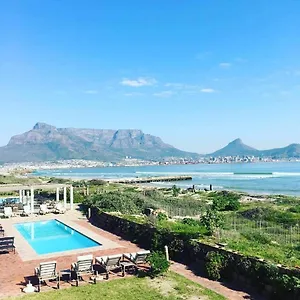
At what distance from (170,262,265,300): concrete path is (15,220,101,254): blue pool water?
5.03m

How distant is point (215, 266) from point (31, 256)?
667 centimetres

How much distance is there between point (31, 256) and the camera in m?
13.0

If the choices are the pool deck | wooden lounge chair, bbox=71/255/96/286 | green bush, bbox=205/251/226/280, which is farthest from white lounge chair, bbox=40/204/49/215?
green bush, bbox=205/251/226/280

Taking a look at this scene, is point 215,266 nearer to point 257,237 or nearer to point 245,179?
point 257,237

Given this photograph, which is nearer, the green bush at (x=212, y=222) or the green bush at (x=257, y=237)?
the green bush at (x=212, y=222)

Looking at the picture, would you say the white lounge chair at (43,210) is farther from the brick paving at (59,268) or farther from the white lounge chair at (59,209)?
the brick paving at (59,268)

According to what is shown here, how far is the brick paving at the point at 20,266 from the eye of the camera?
9.48 metres

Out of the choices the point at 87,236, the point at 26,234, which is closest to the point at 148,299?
the point at 87,236

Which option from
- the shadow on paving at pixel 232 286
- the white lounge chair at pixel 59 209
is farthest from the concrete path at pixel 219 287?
the white lounge chair at pixel 59 209

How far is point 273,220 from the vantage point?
2056cm

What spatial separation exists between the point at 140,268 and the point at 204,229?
3.10m

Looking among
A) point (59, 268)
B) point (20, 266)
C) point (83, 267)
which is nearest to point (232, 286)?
point (83, 267)

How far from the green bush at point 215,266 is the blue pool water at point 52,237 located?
583cm

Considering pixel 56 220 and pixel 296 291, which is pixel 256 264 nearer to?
pixel 296 291
